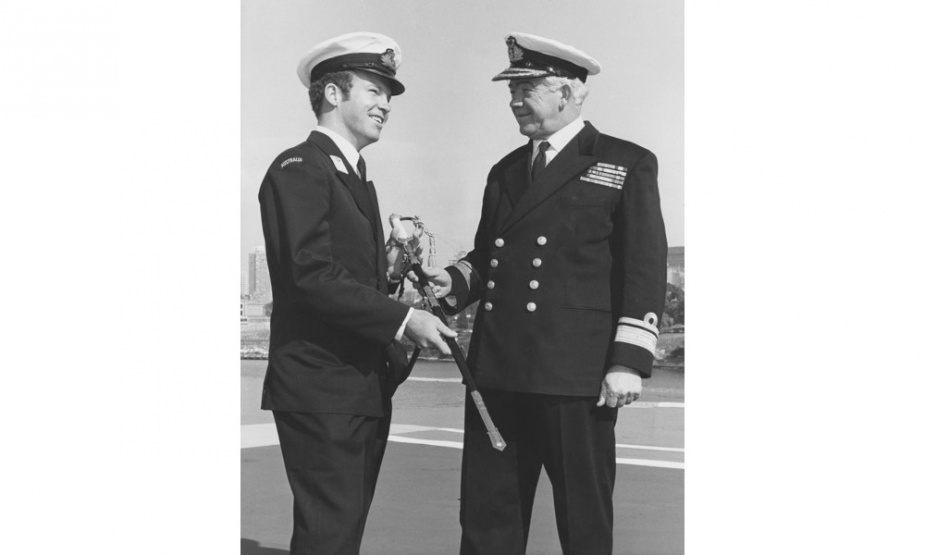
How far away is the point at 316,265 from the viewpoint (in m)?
3.55

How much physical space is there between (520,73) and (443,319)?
92 cm

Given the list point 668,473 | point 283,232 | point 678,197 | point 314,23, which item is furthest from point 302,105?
point 668,473

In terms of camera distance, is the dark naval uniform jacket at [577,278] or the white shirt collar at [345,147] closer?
the dark naval uniform jacket at [577,278]

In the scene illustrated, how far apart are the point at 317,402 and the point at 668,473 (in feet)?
5.38

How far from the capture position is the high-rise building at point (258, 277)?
410 centimetres

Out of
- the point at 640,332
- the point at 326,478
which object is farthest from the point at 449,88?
the point at 326,478

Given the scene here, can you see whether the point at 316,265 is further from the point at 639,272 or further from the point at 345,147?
the point at 639,272

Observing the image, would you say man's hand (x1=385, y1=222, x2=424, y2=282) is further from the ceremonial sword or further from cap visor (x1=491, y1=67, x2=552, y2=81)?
cap visor (x1=491, y1=67, x2=552, y2=81)

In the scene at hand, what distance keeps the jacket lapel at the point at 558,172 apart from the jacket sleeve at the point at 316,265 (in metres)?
0.53

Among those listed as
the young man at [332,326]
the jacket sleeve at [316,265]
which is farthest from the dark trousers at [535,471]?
the jacket sleeve at [316,265]

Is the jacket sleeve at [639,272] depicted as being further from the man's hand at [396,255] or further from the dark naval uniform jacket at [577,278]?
the man's hand at [396,255]

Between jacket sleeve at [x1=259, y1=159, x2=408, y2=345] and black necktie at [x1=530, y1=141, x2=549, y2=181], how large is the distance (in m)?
0.68

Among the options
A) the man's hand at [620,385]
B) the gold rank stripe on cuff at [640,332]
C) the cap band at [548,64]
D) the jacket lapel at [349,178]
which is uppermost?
the cap band at [548,64]

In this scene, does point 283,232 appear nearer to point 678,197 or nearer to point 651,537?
point 678,197
